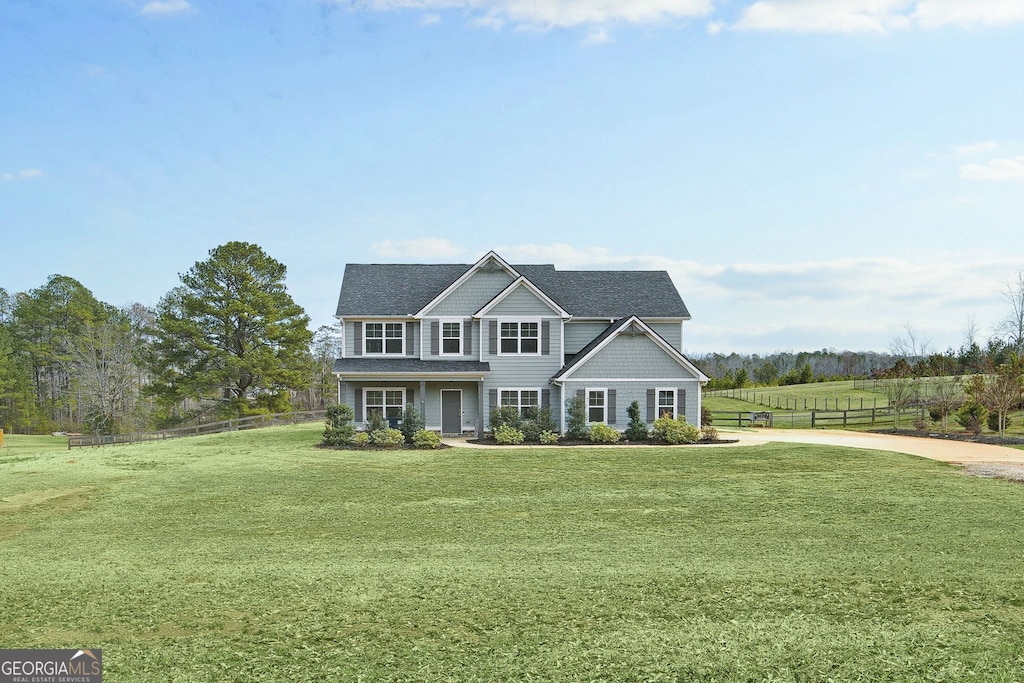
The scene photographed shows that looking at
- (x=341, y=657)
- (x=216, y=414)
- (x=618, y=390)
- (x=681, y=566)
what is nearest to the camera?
(x=341, y=657)

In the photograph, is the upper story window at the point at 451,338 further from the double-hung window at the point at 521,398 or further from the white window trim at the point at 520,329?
the double-hung window at the point at 521,398

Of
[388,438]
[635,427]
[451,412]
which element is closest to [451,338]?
[451,412]

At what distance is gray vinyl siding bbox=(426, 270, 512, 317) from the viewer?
33844 mm

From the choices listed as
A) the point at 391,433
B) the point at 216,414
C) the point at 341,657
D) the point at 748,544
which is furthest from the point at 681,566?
the point at 216,414

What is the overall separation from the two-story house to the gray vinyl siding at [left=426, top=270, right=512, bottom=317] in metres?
0.04

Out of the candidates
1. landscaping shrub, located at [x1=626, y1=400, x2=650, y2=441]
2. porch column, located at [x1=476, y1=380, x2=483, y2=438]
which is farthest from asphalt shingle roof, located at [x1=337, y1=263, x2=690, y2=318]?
landscaping shrub, located at [x1=626, y1=400, x2=650, y2=441]

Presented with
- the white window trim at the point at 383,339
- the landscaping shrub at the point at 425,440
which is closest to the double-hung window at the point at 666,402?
the landscaping shrub at the point at 425,440

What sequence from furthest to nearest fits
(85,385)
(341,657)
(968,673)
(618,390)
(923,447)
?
(85,385), (618,390), (923,447), (341,657), (968,673)

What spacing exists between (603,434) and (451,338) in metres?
8.24

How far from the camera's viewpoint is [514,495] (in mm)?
18484

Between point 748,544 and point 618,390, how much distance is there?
1937 centimetres

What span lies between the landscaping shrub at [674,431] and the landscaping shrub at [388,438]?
33.2 feet

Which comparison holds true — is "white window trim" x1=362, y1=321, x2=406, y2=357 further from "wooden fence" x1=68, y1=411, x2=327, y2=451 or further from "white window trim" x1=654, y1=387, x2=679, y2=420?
"white window trim" x1=654, y1=387, x2=679, y2=420

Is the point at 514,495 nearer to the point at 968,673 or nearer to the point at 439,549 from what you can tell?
the point at 439,549
